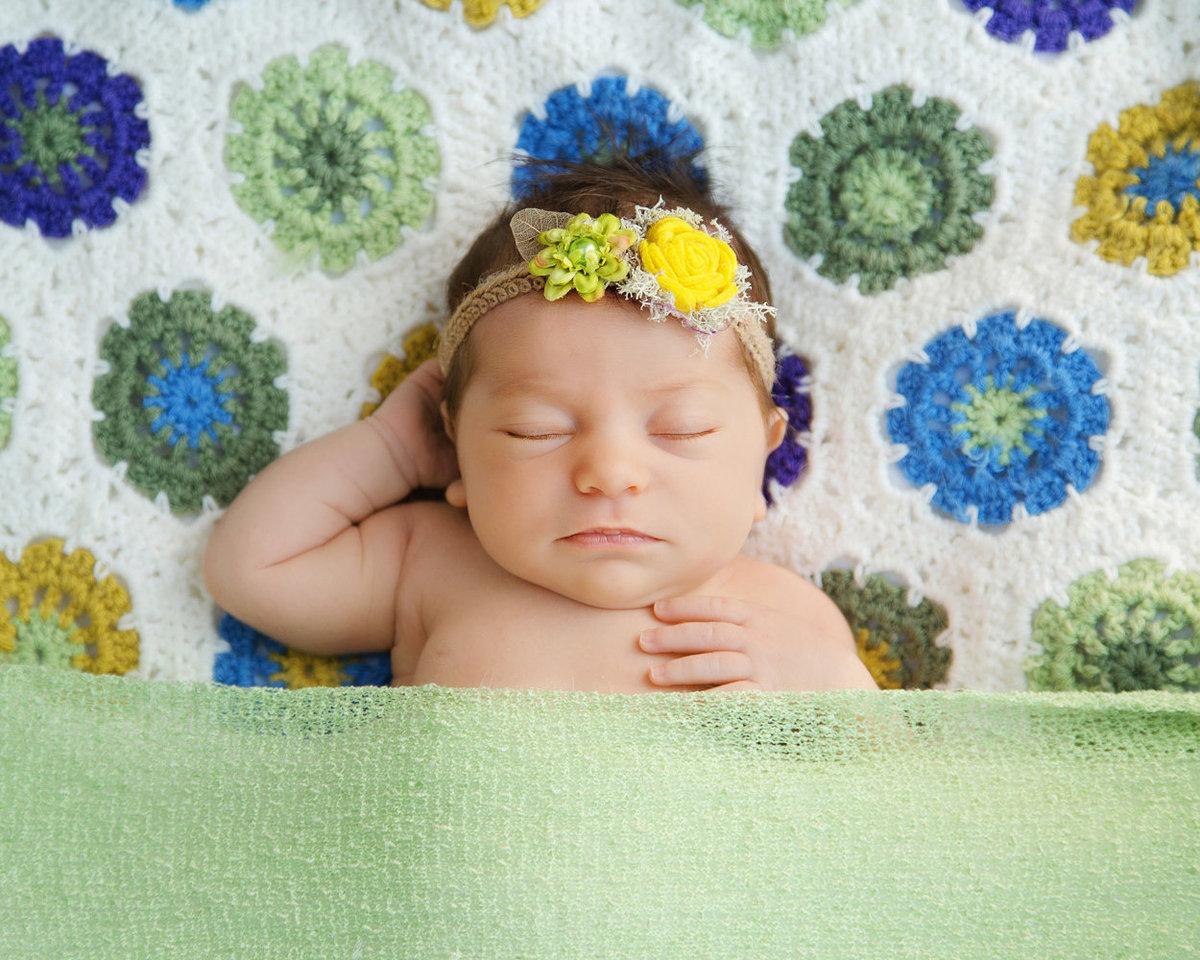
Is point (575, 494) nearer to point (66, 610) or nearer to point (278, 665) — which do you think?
point (278, 665)

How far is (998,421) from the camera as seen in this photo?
5.23ft

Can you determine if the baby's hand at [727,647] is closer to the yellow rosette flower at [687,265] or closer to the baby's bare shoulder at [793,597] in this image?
the baby's bare shoulder at [793,597]

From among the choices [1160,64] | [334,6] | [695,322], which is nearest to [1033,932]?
[695,322]

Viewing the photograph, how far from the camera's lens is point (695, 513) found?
1410 millimetres

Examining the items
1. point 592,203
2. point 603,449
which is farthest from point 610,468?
point 592,203

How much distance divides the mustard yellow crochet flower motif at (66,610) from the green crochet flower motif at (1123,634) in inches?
53.3

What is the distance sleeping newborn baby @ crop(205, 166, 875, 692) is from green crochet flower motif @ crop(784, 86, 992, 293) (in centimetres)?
17

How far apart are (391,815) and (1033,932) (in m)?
0.71

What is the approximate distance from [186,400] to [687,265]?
0.81 metres

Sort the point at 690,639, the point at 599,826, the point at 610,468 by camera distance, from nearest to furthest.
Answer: the point at 599,826
the point at 610,468
the point at 690,639

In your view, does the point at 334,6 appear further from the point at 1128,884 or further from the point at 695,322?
the point at 1128,884

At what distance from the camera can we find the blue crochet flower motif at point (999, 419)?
5.11ft

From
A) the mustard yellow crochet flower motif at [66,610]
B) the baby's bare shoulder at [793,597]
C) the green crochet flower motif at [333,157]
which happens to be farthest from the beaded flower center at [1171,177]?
the mustard yellow crochet flower motif at [66,610]

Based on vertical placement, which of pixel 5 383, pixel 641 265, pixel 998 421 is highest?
pixel 641 265
